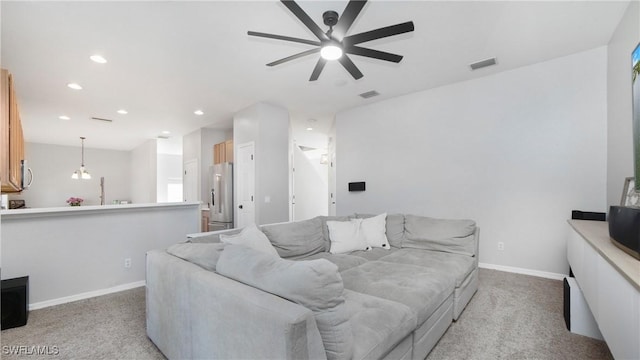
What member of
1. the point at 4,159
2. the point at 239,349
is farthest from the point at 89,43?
the point at 239,349

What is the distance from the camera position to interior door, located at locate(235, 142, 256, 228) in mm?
5066

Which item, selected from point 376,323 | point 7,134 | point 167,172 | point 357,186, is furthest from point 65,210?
point 167,172

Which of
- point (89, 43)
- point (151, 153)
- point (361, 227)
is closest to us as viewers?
point (89, 43)

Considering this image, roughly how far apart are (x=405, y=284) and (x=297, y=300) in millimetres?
1192

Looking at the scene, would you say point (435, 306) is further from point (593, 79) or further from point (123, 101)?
point (123, 101)

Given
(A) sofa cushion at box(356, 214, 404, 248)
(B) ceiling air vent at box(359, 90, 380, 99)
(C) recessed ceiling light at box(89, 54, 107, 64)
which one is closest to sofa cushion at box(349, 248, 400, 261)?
(A) sofa cushion at box(356, 214, 404, 248)

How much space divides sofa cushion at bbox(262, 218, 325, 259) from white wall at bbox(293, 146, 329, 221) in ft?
15.9

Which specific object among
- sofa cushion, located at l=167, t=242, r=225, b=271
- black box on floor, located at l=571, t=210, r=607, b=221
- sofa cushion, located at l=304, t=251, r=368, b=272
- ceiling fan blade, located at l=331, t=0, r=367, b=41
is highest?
ceiling fan blade, located at l=331, t=0, r=367, b=41

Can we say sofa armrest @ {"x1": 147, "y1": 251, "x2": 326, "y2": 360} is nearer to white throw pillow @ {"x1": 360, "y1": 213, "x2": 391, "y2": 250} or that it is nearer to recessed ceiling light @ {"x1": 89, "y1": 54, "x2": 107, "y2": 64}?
white throw pillow @ {"x1": 360, "y1": 213, "x2": 391, "y2": 250}

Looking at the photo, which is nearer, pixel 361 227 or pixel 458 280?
pixel 458 280

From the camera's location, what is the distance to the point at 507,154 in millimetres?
3840

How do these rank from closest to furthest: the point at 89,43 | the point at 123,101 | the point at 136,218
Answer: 1. the point at 89,43
2. the point at 136,218
3. the point at 123,101

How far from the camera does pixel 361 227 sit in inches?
129

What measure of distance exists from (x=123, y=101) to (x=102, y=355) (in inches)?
Result: 174
